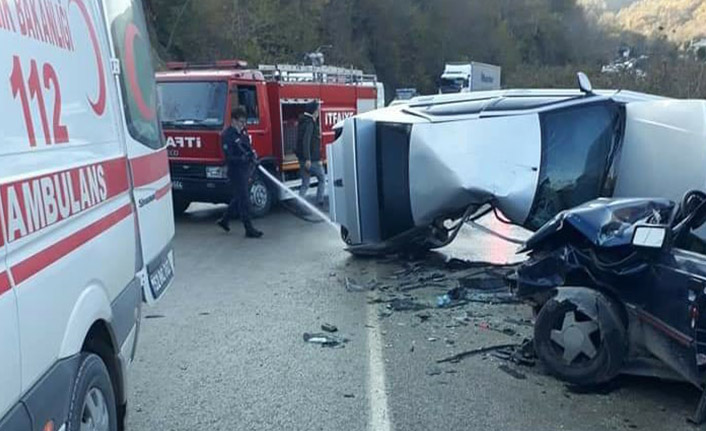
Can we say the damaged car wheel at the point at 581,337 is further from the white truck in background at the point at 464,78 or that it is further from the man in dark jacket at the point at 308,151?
the white truck in background at the point at 464,78

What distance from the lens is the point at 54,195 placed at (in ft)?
8.80

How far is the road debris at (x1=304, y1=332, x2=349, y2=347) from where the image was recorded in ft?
19.7

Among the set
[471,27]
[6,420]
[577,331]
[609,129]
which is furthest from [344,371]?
[471,27]

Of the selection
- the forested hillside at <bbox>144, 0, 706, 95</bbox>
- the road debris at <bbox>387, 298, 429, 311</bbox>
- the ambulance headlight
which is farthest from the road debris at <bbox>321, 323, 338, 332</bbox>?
the forested hillside at <bbox>144, 0, 706, 95</bbox>

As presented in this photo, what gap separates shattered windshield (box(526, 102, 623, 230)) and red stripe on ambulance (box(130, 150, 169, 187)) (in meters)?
4.04

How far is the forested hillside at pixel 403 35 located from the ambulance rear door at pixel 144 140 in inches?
1034

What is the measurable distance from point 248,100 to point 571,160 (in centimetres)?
672

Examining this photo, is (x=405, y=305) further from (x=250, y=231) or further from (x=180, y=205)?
(x=180, y=205)

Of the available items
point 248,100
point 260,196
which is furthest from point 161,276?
point 248,100

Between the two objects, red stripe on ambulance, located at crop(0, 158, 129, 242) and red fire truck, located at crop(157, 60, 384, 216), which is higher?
red stripe on ambulance, located at crop(0, 158, 129, 242)

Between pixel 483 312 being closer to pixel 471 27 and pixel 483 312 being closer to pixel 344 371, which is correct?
pixel 344 371

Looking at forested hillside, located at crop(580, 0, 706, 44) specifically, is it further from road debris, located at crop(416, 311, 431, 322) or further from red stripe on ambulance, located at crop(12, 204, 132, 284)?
red stripe on ambulance, located at crop(12, 204, 132, 284)

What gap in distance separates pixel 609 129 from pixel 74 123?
595 cm

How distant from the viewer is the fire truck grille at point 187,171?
487 inches
